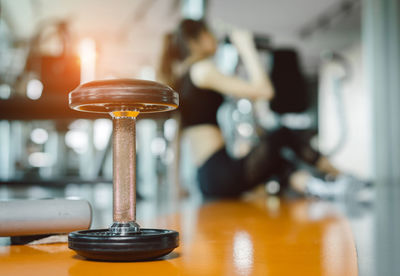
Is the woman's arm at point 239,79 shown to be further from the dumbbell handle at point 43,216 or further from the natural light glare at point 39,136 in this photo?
the natural light glare at point 39,136

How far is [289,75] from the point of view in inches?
186

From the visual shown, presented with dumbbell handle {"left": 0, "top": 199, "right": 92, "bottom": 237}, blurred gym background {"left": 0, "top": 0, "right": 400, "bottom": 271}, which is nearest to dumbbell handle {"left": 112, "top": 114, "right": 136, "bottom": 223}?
dumbbell handle {"left": 0, "top": 199, "right": 92, "bottom": 237}

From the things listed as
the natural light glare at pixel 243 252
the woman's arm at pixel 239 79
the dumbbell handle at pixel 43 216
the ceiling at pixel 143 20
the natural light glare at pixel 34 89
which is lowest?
the natural light glare at pixel 243 252

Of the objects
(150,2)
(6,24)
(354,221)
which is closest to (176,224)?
(354,221)

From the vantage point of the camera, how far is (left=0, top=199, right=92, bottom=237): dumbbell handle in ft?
2.76

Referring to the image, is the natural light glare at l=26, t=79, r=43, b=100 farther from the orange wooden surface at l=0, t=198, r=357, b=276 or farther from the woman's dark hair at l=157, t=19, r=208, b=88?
the woman's dark hair at l=157, t=19, r=208, b=88

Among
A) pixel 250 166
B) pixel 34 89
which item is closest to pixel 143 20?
pixel 250 166

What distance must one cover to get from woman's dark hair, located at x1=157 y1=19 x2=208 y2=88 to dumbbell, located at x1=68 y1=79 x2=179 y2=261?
2.04 meters

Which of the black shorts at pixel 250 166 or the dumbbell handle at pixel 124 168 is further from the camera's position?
the black shorts at pixel 250 166

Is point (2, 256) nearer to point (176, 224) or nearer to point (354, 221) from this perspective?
point (176, 224)

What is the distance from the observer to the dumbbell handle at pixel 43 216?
0.84 m

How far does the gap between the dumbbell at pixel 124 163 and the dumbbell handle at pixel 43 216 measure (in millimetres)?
127

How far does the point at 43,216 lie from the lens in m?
0.86

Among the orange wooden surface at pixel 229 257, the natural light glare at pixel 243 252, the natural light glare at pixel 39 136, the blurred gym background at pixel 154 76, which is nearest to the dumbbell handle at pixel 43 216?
the orange wooden surface at pixel 229 257
